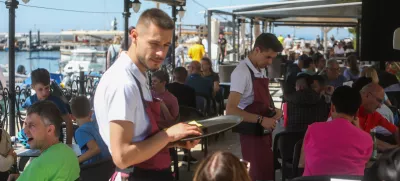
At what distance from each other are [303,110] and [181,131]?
316 centimetres

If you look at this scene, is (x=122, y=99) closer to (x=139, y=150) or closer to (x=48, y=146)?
(x=139, y=150)

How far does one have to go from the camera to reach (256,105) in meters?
3.88

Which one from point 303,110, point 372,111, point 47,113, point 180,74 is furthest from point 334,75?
point 47,113

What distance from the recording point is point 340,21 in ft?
59.7

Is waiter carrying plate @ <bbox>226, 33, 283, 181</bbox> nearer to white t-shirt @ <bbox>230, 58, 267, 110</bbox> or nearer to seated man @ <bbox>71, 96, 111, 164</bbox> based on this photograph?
white t-shirt @ <bbox>230, 58, 267, 110</bbox>

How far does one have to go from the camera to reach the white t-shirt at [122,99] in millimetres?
1921

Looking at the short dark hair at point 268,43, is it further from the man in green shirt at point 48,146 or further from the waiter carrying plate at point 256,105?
the man in green shirt at point 48,146

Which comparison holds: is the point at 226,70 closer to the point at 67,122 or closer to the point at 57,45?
the point at 67,122

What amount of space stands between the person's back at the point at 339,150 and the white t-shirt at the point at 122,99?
1.45 metres

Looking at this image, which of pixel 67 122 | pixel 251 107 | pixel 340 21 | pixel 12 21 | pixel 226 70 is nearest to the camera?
pixel 251 107

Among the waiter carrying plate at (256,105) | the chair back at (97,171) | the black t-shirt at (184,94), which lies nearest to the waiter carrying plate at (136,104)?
the chair back at (97,171)

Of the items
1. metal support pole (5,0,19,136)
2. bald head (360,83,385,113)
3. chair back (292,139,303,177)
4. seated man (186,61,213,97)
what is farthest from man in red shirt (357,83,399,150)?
metal support pole (5,0,19,136)

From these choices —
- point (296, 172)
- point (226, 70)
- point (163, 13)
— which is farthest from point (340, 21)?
point (163, 13)

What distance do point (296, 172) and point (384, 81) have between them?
370 centimetres
